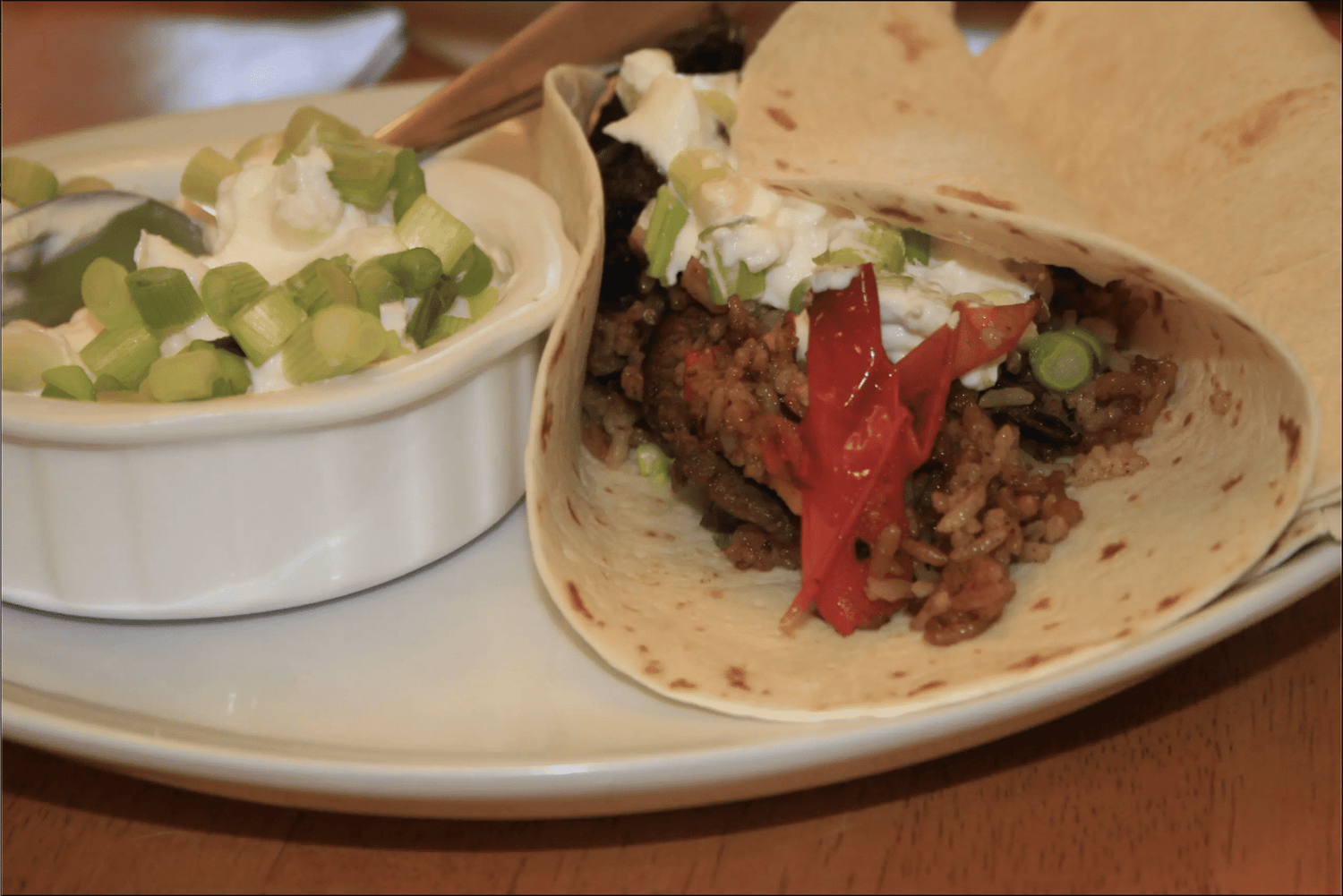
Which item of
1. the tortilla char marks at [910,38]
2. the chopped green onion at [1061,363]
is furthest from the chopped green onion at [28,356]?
the tortilla char marks at [910,38]

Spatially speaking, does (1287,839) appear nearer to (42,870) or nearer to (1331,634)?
(1331,634)

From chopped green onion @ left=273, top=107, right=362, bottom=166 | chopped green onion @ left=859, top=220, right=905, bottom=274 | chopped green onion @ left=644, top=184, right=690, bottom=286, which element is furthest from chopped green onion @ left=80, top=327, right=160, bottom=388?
chopped green onion @ left=859, top=220, right=905, bottom=274

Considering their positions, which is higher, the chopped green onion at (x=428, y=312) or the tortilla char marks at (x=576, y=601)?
the chopped green onion at (x=428, y=312)

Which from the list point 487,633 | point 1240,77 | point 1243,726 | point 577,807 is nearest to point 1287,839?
point 1243,726

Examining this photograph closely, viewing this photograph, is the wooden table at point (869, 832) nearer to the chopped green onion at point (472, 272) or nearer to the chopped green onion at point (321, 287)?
the chopped green onion at point (321, 287)

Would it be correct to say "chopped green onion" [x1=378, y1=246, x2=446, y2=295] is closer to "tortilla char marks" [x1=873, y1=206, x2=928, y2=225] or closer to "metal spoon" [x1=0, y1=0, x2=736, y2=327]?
"metal spoon" [x1=0, y1=0, x2=736, y2=327]

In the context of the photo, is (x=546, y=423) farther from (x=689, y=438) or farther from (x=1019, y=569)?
(x=1019, y=569)
